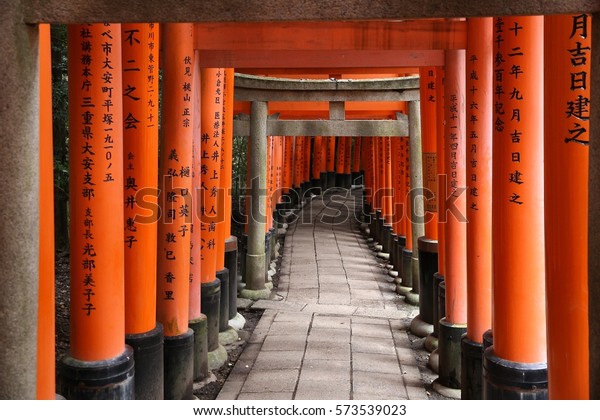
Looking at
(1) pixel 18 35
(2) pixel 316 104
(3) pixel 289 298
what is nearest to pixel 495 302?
(1) pixel 18 35

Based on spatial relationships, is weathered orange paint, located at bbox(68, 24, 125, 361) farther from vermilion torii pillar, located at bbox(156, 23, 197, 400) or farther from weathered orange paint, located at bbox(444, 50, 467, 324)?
weathered orange paint, located at bbox(444, 50, 467, 324)

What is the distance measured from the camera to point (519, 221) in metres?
3.73

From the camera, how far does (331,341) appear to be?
737 centimetres

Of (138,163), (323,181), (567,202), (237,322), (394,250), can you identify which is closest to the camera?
(567,202)

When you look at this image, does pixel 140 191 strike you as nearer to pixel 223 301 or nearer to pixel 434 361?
pixel 223 301

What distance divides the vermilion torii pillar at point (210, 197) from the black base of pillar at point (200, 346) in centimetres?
46

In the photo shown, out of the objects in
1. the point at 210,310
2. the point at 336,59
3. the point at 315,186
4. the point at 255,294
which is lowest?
the point at 255,294

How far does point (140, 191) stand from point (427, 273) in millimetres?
4268

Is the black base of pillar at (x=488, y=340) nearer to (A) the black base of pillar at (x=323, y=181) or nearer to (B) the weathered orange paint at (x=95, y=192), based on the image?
(B) the weathered orange paint at (x=95, y=192)

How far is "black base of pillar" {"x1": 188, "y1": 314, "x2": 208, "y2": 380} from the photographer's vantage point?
5987 mm

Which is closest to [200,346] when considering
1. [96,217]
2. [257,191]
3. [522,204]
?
[96,217]

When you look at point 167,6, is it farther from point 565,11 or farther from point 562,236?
point 562,236

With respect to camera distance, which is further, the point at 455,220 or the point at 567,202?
the point at 455,220
